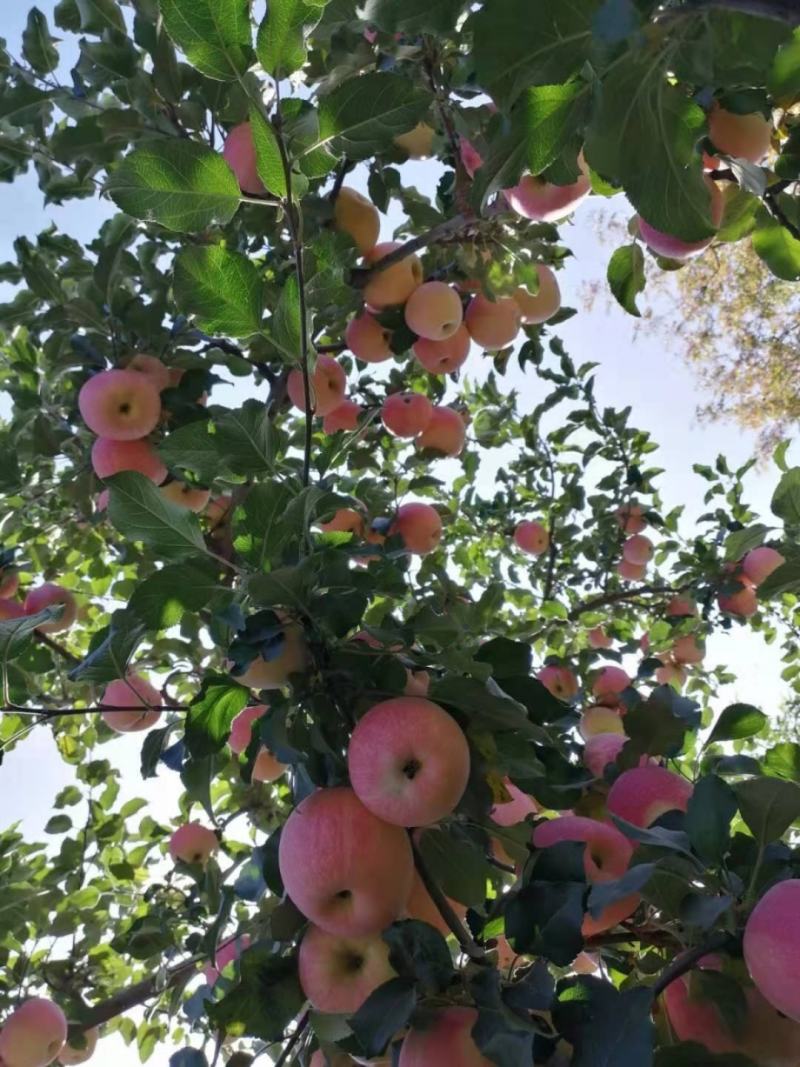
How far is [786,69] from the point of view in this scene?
38.8 inches

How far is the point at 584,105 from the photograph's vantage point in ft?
3.23

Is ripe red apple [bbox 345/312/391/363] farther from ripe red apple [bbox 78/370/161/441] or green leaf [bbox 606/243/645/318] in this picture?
green leaf [bbox 606/243/645/318]

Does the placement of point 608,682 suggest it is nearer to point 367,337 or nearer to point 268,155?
point 367,337

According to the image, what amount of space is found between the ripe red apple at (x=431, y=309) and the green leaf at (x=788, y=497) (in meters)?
1.22

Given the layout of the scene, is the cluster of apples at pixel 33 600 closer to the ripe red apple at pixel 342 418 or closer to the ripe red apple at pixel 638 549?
the ripe red apple at pixel 342 418

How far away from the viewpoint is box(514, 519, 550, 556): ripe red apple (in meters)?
3.98

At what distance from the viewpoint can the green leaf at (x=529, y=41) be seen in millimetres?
887

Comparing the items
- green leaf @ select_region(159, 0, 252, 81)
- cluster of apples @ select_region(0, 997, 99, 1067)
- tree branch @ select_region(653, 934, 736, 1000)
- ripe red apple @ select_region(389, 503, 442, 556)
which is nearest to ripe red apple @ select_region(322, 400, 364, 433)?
ripe red apple @ select_region(389, 503, 442, 556)

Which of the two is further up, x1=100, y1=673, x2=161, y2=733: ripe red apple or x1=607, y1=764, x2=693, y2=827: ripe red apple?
x1=100, y1=673, x2=161, y2=733: ripe red apple

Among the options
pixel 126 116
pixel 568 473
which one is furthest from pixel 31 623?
pixel 568 473

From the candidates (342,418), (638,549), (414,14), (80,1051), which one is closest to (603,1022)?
(414,14)

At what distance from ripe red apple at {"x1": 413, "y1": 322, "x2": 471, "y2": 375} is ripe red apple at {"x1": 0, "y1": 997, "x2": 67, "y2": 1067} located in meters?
2.13

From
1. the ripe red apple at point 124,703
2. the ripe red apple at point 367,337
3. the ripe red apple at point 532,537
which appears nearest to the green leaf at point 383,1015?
the ripe red apple at point 124,703

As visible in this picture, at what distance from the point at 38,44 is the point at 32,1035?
2637 mm
